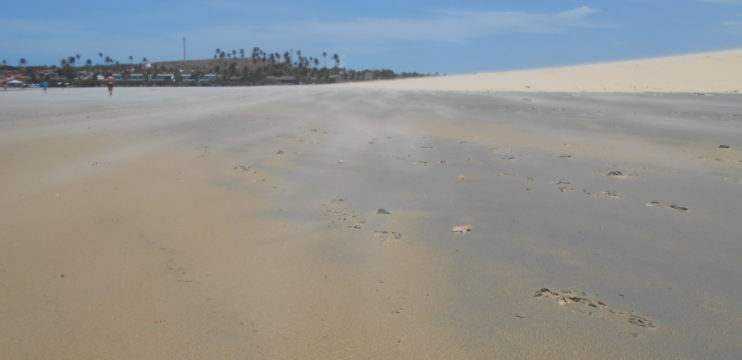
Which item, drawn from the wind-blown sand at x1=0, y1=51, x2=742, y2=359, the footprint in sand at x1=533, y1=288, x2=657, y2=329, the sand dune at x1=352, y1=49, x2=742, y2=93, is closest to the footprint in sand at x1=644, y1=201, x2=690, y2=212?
the wind-blown sand at x1=0, y1=51, x2=742, y2=359

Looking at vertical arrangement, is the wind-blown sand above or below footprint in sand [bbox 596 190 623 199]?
below

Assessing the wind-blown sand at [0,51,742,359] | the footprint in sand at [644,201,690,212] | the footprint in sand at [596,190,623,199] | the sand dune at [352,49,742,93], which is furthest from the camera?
the sand dune at [352,49,742,93]

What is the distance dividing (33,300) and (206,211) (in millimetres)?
1538

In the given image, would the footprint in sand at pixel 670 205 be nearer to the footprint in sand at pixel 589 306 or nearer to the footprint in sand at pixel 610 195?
the footprint in sand at pixel 610 195

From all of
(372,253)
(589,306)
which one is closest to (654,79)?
(372,253)

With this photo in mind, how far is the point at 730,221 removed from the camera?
11.6ft

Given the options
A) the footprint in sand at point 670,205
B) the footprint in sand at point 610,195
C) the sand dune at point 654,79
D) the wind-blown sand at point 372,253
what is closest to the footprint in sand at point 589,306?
the wind-blown sand at point 372,253

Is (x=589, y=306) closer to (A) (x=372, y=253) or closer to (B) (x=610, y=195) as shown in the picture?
(A) (x=372, y=253)

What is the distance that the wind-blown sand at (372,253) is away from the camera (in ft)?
7.09

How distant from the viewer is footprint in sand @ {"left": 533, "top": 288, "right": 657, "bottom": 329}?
2.27 meters

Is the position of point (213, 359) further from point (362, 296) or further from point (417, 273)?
point (417, 273)

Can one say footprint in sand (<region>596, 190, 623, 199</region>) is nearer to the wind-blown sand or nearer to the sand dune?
the wind-blown sand

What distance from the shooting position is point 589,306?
240cm

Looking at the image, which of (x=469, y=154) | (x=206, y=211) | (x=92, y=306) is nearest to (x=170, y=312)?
(x=92, y=306)
